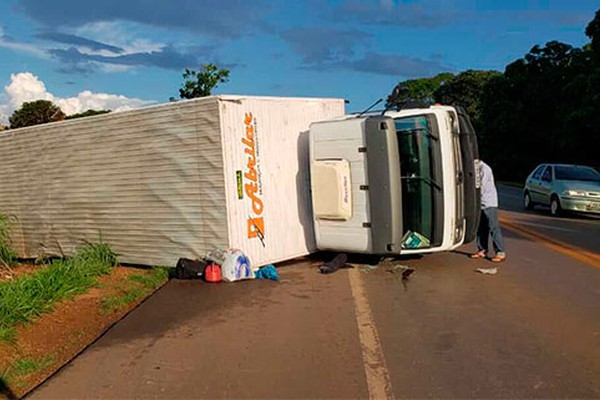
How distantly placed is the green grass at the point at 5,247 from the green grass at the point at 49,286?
1989 mm

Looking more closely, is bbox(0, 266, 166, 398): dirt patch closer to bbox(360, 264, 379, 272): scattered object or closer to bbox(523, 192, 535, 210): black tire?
bbox(360, 264, 379, 272): scattered object

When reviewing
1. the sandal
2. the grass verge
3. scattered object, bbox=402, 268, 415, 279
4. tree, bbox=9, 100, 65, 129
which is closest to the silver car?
the sandal

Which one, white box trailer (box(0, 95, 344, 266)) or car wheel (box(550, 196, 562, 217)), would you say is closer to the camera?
white box trailer (box(0, 95, 344, 266))

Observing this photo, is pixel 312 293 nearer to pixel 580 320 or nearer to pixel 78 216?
pixel 580 320

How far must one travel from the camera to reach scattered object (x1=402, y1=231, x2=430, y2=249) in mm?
8836

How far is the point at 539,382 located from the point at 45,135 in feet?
31.4

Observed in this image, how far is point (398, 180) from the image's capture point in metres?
8.50

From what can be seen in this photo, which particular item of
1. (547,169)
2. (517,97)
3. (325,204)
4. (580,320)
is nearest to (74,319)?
(325,204)

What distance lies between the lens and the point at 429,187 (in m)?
8.68

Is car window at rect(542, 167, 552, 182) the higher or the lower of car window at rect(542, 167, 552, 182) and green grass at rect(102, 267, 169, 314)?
the higher

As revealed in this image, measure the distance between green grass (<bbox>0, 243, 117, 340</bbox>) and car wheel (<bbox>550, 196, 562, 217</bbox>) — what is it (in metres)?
12.2

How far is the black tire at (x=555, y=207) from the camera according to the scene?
16.7 m

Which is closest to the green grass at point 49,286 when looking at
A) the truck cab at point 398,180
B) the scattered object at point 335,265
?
the scattered object at point 335,265

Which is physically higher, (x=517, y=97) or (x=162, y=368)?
(x=517, y=97)
